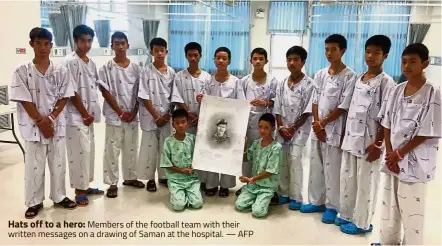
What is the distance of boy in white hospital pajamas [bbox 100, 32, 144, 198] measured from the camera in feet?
10.9

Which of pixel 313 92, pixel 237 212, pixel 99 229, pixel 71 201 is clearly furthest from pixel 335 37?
pixel 71 201

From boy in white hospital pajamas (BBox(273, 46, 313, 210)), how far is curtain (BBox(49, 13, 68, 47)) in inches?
180

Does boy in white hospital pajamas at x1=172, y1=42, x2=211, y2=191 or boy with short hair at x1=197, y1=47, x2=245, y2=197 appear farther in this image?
boy in white hospital pajamas at x1=172, y1=42, x2=211, y2=191

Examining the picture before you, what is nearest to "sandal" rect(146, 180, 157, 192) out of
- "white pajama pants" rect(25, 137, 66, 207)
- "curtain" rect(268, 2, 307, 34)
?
"white pajama pants" rect(25, 137, 66, 207)

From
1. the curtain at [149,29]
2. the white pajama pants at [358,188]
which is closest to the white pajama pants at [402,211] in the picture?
the white pajama pants at [358,188]

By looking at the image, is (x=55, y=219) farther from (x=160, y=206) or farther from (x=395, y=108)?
(x=395, y=108)

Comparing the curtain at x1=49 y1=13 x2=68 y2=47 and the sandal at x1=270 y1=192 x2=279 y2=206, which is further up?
the curtain at x1=49 y1=13 x2=68 y2=47

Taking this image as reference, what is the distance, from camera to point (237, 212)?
3141 millimetres

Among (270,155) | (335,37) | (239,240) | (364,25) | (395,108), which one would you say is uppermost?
(364,25)

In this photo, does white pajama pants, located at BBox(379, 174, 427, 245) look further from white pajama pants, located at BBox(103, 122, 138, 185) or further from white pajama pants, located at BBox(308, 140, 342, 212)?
white pajama pants, located at BBox(103, 122, 138, 185)

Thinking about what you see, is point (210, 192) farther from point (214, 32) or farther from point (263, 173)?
point (214, 32)

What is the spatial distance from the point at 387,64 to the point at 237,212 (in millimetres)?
7197

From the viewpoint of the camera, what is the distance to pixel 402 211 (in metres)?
2.25

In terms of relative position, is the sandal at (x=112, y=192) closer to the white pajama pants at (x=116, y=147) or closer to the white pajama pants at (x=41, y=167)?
the white pajama pants at (x=116, y=147)
